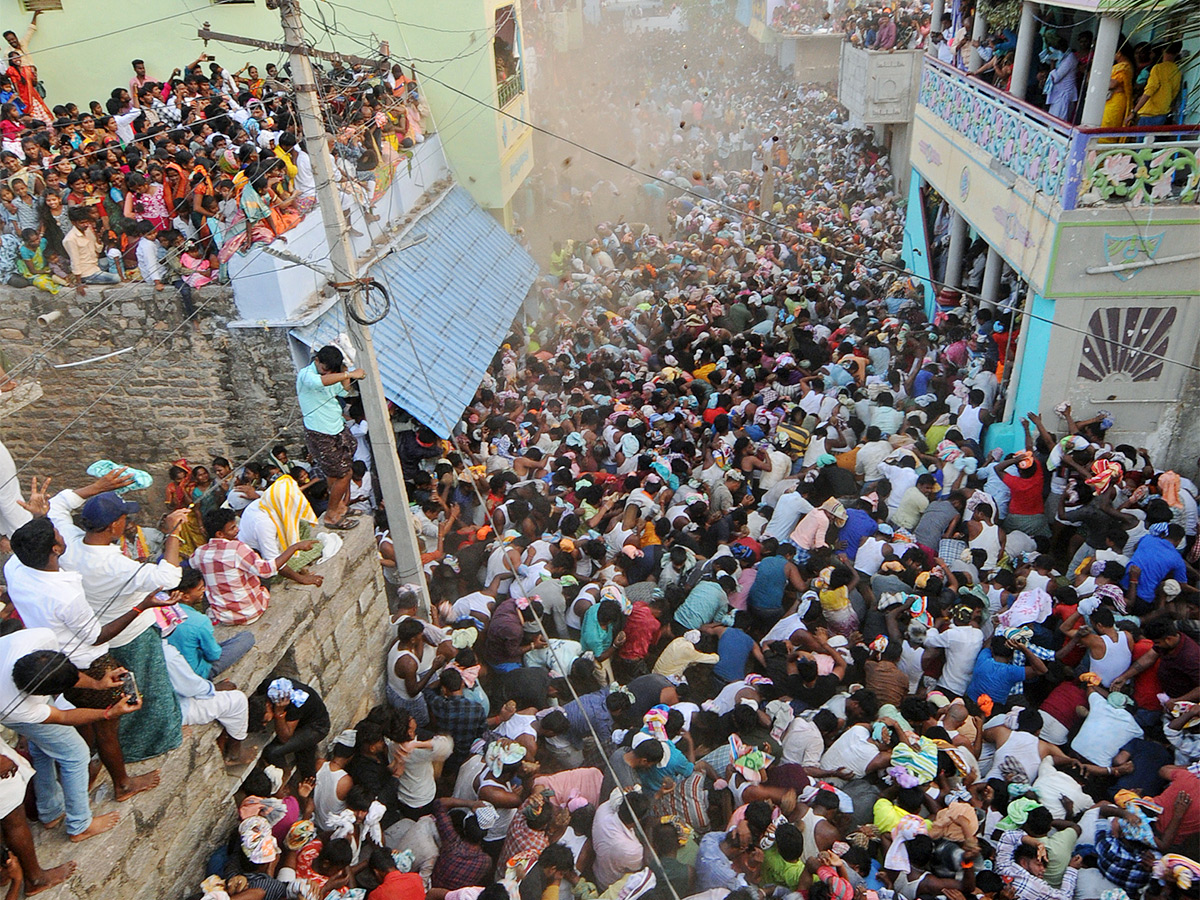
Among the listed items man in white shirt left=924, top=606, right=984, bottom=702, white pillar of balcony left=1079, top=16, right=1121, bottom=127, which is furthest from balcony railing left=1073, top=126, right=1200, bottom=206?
man in white shirt left=924, top=606, right=984, bottom=702

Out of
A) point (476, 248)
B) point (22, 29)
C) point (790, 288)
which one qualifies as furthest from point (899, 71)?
point (22, 29)

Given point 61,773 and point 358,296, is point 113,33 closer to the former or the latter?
point 358,296

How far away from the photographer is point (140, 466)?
9953 mm

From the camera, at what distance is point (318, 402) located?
6.90m

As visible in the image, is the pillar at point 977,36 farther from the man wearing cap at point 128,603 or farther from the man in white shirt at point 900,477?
the man wearing cap at point 128,603

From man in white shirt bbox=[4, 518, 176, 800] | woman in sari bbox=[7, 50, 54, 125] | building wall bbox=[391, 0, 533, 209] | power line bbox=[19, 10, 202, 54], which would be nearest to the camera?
man in white shirt bbox=[4, 518, 176, 800]

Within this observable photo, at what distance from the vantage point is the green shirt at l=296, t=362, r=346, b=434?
6.75 m

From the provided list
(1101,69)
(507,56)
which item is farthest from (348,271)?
(507,56)

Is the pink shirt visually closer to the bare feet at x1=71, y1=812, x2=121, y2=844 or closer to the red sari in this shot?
the bare feet at x1=71, y1=812, x2=121, y2=844

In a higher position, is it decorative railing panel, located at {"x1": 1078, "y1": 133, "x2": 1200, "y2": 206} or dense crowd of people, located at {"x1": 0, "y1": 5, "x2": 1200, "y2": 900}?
decorative railing panel, located at {"x1": 1078, "y1": 133, "x2": 1200, "y2": 206}

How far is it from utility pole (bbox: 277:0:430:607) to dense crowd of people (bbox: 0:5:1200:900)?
0.27m

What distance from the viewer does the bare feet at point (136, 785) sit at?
417cm

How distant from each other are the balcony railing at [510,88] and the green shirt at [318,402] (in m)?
9.77

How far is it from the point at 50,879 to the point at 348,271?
3977 mm
